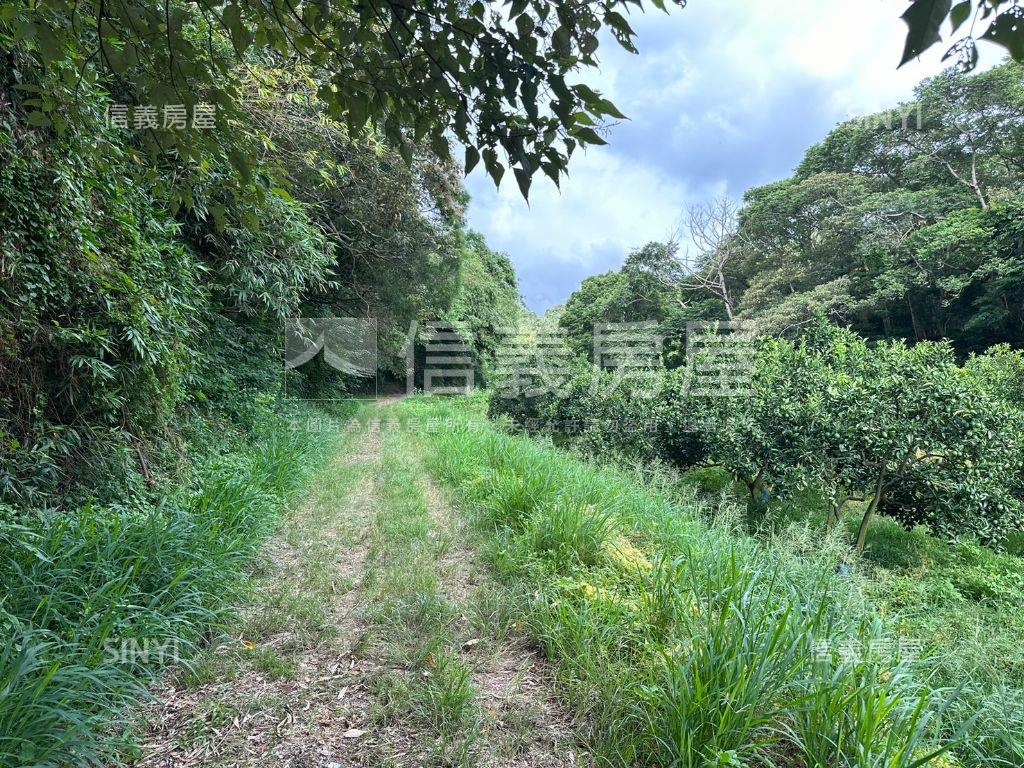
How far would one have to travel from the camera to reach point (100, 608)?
5.91ft

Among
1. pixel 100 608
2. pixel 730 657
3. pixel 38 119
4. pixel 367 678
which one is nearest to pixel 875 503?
pixel 730 657

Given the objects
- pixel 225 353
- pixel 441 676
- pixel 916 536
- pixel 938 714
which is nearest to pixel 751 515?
pixel 916 536

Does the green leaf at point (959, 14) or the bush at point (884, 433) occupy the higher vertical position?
the green leaf at point (959, 14)

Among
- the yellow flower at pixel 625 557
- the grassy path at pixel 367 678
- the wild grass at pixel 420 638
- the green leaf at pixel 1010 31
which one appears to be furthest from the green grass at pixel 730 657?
the green leaf at pixel 1010 31

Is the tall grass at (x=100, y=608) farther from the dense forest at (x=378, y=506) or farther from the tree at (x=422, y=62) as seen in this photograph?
the tree at (x=422, y=62)

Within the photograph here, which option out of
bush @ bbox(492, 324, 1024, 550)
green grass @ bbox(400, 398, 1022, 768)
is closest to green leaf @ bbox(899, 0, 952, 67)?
green grass @ bbox(400, 398, 1022, 768)

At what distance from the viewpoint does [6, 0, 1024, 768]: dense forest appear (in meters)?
1.34

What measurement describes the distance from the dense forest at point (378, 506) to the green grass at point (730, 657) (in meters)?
0.02

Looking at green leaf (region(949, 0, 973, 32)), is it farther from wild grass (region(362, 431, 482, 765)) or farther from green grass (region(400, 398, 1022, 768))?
wild grass (region(362, 431, 482, 765))

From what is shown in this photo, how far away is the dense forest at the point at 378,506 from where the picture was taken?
4.39 ft

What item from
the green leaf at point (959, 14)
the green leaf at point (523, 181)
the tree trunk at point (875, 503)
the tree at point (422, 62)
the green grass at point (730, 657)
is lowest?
the tree trunk at point (875, 503)

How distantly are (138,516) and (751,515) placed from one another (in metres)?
6.60

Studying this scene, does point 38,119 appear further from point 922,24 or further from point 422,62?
point 922,24

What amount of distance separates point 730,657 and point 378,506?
324 centimetres
